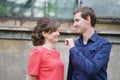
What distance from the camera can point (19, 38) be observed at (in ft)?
19.9

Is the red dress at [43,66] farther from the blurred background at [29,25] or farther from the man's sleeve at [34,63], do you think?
the blurred background at [29,25]

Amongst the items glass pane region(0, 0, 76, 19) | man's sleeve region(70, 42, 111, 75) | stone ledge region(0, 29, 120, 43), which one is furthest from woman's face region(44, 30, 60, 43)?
glass pane region(0, 0, 76, 19)

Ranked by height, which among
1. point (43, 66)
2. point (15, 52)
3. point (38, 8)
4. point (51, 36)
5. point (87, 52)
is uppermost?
point (38, 8)

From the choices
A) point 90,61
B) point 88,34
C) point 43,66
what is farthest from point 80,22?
point 43,66

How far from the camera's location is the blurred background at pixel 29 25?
235 inches

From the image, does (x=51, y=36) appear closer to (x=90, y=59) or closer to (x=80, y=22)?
(x=80, y=22)

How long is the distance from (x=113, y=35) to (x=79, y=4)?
81cm

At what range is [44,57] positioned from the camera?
3178mm

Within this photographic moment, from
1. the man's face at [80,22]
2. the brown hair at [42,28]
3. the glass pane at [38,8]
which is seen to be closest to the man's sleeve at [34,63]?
the brown hair at [42,28]

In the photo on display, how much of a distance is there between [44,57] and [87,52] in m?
0.42

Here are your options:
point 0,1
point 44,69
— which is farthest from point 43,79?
point 0,1

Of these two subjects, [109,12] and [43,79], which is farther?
[109,12]

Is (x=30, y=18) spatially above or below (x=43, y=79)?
above

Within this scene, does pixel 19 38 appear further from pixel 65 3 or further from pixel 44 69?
pixel 44 69
